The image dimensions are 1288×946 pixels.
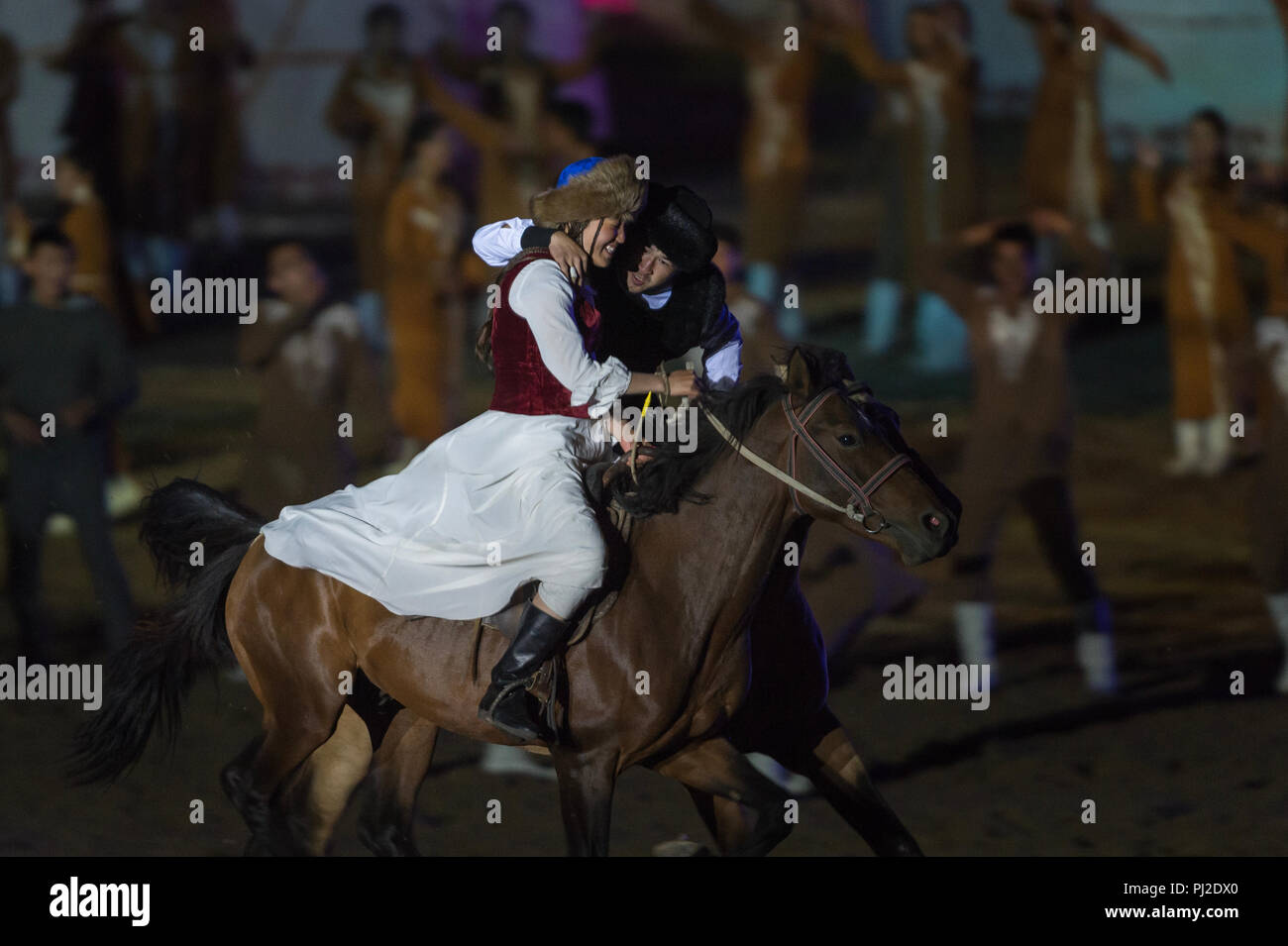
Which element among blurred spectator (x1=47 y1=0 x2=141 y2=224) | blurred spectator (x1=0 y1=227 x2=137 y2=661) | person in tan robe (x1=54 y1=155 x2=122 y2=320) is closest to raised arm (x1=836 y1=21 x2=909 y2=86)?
blurred spectator (x1=47 y1=0 x2=141 y2=224)

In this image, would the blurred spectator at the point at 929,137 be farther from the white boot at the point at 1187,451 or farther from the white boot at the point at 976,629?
the white boot at the point at 976,629

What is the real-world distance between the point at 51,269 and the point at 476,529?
10.5 feet

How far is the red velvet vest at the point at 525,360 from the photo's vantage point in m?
4.25

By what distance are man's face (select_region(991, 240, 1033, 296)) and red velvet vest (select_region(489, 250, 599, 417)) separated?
2.80 metres

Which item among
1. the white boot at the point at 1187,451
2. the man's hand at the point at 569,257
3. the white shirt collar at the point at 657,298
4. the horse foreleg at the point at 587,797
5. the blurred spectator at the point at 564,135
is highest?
the blurred spectator at the point at 564,135

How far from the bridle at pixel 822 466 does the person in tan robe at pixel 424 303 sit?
4798mm

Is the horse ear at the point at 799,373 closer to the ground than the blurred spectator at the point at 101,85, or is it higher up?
closer to the ground

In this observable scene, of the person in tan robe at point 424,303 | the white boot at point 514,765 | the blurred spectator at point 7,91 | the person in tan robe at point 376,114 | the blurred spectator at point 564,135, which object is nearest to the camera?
the white boot at point 514,765

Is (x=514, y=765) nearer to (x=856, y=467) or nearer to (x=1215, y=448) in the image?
(x=856, y=467)

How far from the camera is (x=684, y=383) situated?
13.8 feet

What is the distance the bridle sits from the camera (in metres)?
3.99

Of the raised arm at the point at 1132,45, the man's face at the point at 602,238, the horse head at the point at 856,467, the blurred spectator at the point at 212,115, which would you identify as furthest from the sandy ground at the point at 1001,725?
the horse head at the point at 856,467

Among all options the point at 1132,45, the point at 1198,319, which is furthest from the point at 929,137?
the point at 1198,319

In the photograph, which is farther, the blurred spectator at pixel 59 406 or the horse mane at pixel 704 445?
the blurred spectator at pixel 59 406
